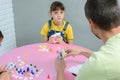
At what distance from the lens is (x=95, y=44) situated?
9.84 ft

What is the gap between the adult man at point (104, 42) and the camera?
961 mm

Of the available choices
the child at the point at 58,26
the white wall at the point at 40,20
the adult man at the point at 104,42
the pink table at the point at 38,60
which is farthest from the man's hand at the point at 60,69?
the white wall at the point at 40,20

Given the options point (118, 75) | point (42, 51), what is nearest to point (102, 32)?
point (118, 75)

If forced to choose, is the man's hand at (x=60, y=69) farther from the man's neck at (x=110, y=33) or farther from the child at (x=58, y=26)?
the child at (x=58, y=26)

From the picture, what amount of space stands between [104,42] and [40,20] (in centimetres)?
206

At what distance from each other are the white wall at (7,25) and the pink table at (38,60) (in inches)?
43.6

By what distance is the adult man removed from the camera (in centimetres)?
96

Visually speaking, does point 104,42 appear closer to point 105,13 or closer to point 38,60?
point 105,13

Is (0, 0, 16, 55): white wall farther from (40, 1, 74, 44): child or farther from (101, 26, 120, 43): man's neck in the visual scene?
(101, 26, 120, 43): man's neck

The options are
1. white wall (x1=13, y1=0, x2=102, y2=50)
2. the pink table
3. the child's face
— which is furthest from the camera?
white wall (x1=13, y1=0, x2=102, y2=50)

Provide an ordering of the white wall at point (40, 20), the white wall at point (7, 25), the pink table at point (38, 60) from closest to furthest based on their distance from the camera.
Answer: the pink table at point (38, 60)
the white wall at point (40, 20)
the white wall at point (7, 25)

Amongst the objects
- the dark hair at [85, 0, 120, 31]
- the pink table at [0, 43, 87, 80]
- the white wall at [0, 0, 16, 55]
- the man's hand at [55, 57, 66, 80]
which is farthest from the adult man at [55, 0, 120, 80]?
the white wall at [0, 0, 16, 55]

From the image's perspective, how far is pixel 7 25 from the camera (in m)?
3.15

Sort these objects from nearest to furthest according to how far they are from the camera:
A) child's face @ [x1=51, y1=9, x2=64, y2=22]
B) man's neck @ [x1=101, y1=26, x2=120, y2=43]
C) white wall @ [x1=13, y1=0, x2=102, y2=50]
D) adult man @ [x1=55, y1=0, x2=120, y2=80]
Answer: adult man @ [x1=55, y1=0, x2=120, y2=80], man's neck @ [x1=101, y1=26, x2=120, y2=43], child's face @ [x1=51, y1=9, x2=64, y2=22], white wall @ [x1=13, y1=0, x2=102, y2=50]
